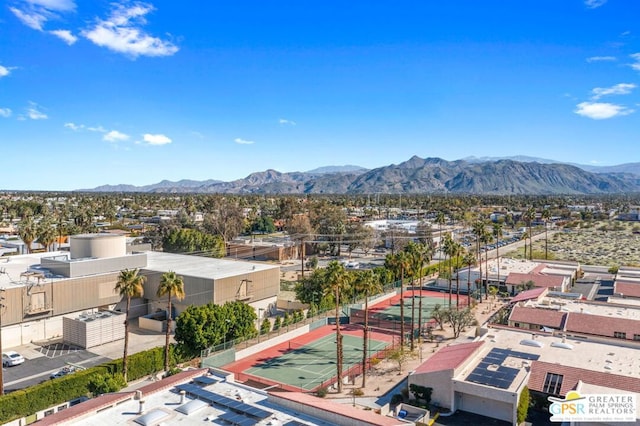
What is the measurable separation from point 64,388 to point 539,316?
38.7 meters

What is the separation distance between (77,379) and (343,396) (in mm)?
16890

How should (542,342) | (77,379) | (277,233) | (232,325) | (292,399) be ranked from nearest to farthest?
(292,399), (77,379), (542,342), (232,325), (277,233)

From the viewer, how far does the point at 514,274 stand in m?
63.4

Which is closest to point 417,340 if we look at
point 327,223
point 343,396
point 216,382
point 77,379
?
point 343,396

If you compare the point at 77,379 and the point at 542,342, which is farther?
the point at 542,342

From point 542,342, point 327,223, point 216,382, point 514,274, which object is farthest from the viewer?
point 327,223

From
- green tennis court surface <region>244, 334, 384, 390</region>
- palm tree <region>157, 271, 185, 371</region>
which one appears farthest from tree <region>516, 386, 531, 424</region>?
palm tree <region>157, 271, 185, 371</region>

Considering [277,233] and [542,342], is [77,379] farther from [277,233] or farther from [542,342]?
[277,233]

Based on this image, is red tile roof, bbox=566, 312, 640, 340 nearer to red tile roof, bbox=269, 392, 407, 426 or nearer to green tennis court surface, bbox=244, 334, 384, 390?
green tennis court surface, bbox=244, 334, 384, 390

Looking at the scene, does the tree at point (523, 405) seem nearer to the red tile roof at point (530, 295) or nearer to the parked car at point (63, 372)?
the red tile roof at point (530, 295)

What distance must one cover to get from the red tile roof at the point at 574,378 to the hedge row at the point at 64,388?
83.9 feet

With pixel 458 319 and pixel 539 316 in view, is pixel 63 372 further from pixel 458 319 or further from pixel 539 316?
pixel 539 316

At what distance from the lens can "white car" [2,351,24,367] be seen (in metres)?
34.3

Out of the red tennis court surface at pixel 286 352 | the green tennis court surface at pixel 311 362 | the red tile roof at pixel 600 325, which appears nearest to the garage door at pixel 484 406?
the red tennis court surface at pixel 286 352
